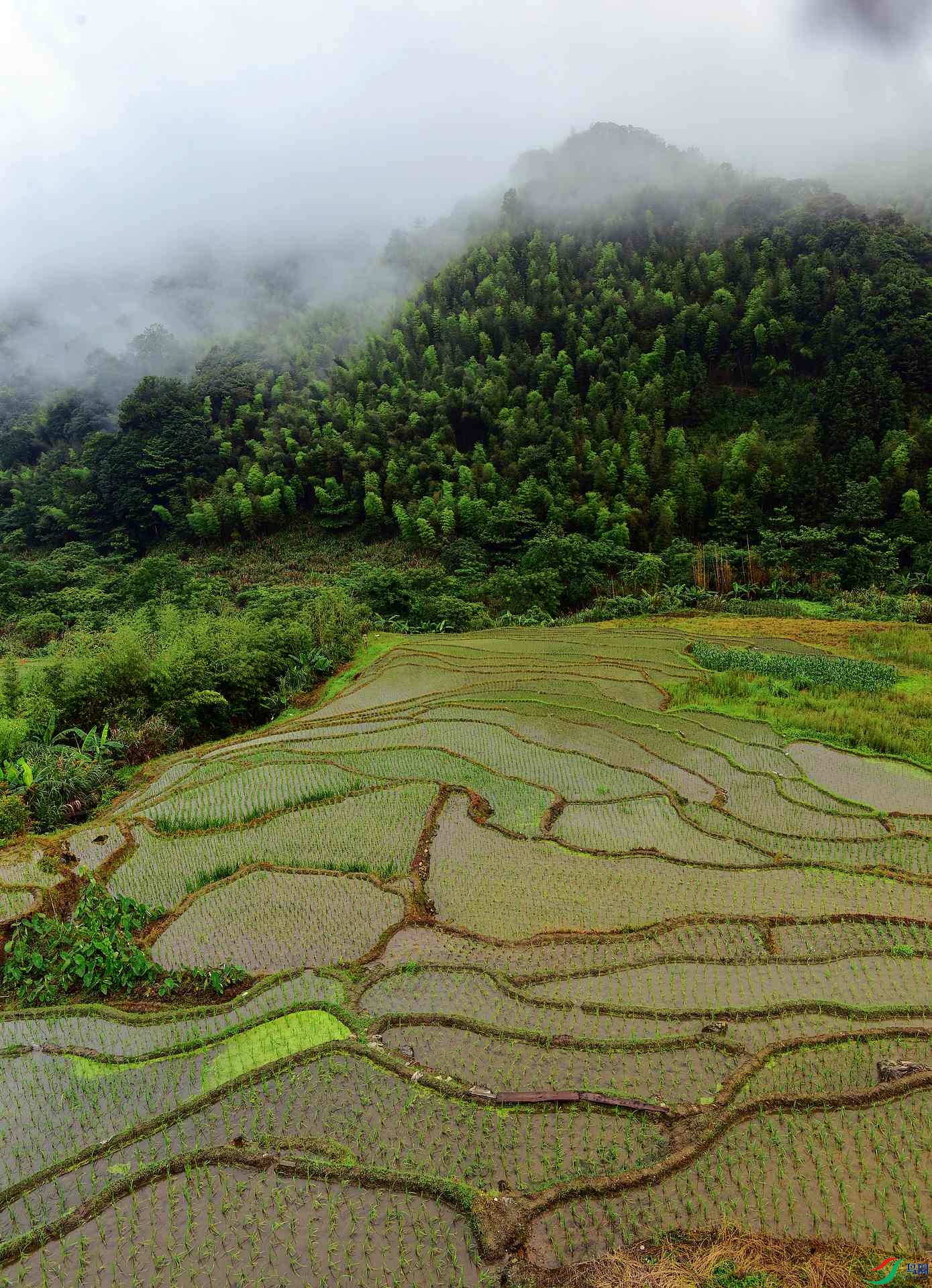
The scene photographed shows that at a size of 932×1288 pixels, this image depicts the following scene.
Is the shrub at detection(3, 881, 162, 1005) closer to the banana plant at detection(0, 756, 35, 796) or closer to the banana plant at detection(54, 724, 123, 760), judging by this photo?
the banana plant at detection(0, 756, 35, 796)

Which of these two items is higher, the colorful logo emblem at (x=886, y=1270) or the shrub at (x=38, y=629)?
the colorful logo emblem at (x=886, y=1270)

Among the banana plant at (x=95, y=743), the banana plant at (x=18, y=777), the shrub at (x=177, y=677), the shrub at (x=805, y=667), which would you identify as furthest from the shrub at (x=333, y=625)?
the shrub at (x=805, y=667)

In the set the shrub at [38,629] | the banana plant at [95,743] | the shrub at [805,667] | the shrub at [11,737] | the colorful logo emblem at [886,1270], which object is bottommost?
the shrub at [38,629]

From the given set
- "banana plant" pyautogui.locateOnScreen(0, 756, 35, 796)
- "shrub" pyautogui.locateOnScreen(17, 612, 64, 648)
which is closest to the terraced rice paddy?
"banana plant" pyautogui.locateOnScreen(0, 756, 35, 796)

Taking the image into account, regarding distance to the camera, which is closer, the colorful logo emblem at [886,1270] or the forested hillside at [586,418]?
the colorful logo emblem at [886,1270]

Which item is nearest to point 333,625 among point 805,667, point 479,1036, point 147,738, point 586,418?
point 147,738

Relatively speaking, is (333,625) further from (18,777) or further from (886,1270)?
(886,1270)

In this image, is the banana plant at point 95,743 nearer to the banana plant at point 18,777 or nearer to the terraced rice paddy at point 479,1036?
the banana plant at point 18,777
